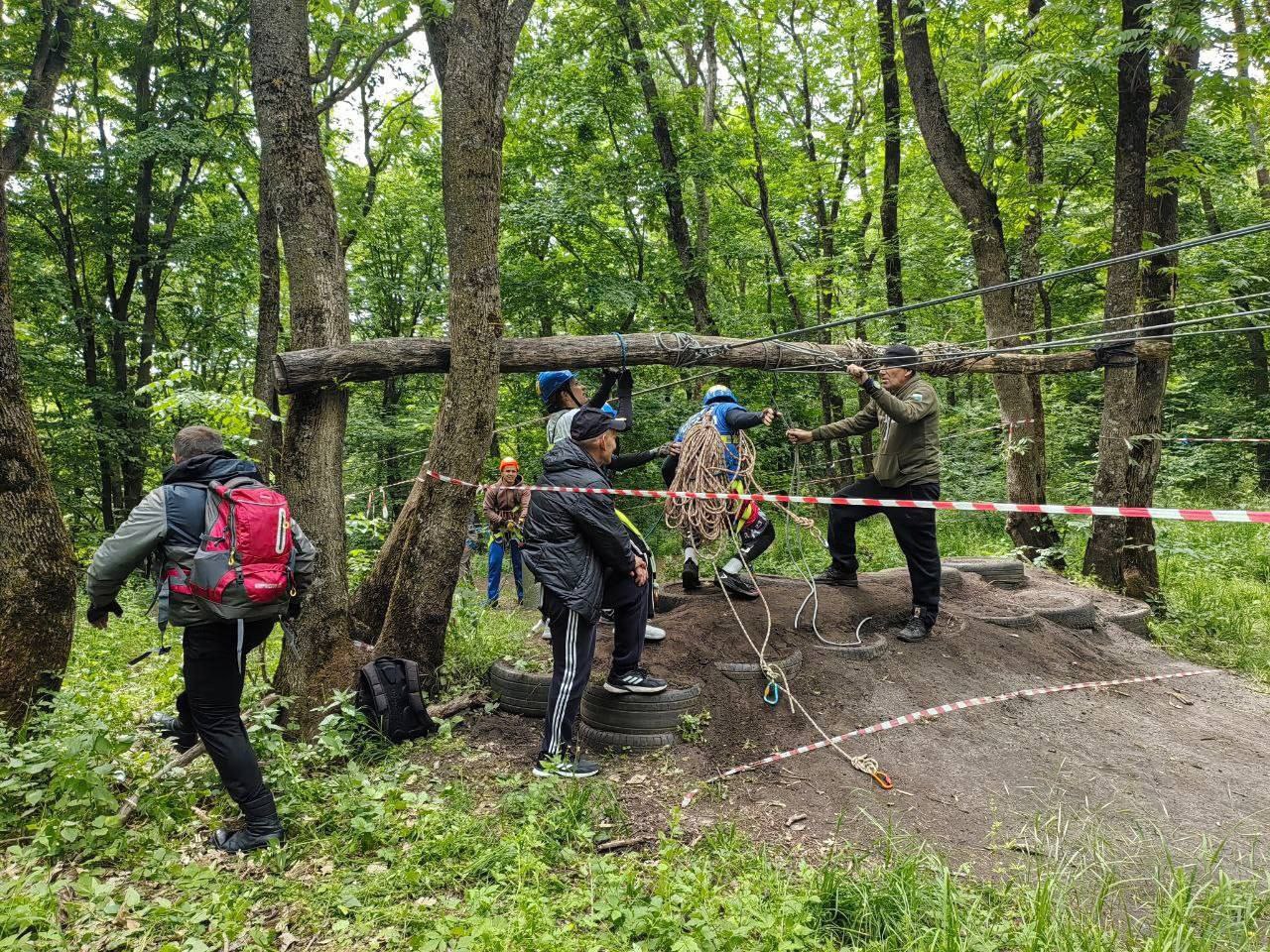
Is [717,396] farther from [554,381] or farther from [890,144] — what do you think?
[890,144]

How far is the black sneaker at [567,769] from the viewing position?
12.4ft

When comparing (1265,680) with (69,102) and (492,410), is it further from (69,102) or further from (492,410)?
(69,102)

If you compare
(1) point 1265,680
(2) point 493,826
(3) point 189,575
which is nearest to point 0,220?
(3) point 189,575

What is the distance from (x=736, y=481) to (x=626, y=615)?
1.69 m

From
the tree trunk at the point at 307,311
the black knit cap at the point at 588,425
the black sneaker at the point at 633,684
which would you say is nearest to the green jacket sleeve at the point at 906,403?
the black knit cap at the point at 588,425

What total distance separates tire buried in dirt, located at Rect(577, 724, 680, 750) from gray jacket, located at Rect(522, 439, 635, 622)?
83 centimetres

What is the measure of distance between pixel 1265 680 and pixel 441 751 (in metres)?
6.29

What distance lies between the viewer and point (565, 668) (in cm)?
392

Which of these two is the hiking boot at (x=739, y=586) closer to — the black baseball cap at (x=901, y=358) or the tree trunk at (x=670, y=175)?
the black baseball cap at (x=901, y=358)

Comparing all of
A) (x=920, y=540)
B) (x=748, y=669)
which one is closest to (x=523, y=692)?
(x=748, y=669)

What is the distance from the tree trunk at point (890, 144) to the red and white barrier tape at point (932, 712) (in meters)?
7.63

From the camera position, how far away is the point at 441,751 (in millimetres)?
4203

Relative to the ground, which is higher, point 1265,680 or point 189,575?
point 189,575

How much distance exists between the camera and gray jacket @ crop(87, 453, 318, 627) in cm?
315
